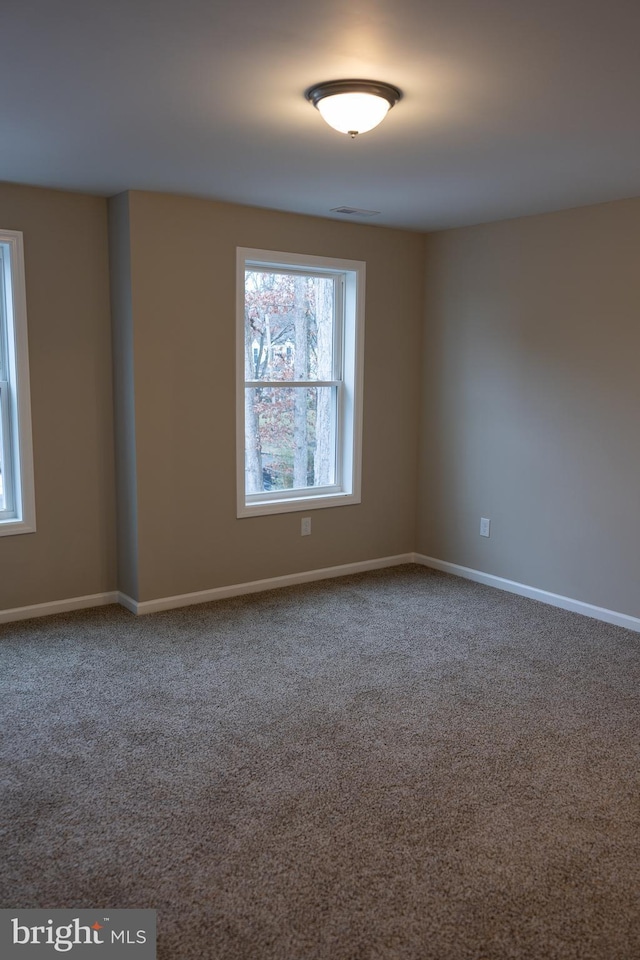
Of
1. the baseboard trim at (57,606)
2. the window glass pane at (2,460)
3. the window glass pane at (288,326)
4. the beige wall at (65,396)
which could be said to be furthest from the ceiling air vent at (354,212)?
the baseboard trim at (57,606)

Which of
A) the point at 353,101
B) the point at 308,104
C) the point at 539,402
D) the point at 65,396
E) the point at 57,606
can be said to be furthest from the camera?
the point at 539,402

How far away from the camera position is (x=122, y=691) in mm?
3426

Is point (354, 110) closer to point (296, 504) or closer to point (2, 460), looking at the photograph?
point (2, 460)

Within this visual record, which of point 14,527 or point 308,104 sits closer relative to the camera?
point 308,104

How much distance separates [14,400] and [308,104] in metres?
2.36

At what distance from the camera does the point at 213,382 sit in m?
4.53

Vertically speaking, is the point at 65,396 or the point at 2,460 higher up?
the point at 65,396

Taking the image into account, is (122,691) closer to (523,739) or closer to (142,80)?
(523,739)

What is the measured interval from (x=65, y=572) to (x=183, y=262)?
6.17ft

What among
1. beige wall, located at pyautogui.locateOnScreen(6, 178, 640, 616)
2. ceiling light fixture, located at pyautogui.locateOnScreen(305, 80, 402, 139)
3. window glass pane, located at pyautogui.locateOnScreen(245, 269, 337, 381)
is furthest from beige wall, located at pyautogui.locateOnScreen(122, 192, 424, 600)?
ceiling light fixture, located at pyautogui.locateOnScreen(305, 80, 402, 139)

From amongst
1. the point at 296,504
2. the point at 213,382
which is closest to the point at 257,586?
the point at 296,504

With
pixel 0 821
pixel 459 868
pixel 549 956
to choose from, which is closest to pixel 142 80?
pixel 0 821

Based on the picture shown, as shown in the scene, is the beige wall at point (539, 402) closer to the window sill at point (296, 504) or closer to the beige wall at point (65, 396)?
the window sill at point (296, 504)

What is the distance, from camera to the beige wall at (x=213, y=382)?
4.25 metres
